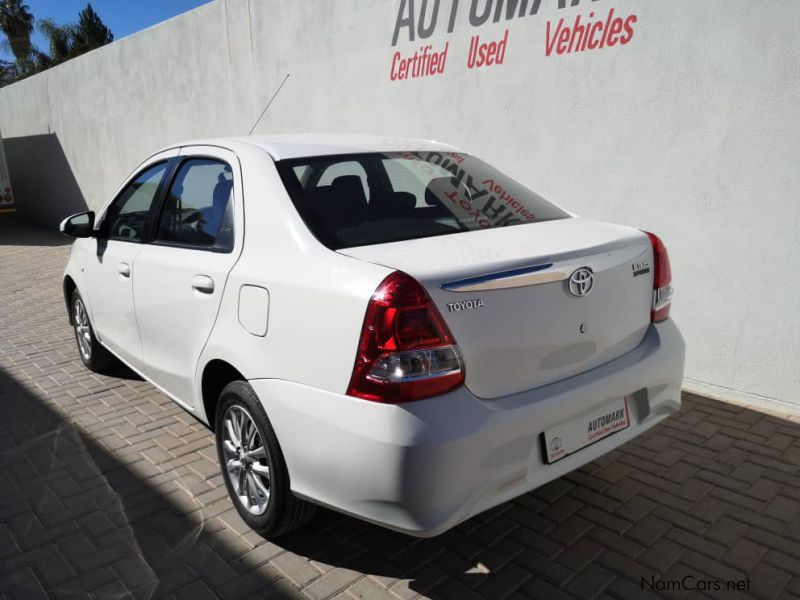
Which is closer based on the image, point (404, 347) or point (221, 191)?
point (404, 347)

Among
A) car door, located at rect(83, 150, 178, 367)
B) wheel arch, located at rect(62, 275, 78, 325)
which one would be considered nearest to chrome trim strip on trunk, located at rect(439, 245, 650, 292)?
car door, located at rect(83, 150, 178, 367)

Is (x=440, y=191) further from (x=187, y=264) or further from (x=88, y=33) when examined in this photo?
(x=88, y=33)

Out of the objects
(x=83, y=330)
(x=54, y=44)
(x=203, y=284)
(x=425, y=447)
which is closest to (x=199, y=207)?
(x=203, y=284)

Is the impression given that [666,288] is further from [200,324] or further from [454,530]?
[200,324]

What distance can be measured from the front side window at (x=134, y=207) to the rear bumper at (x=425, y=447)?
1742 mm

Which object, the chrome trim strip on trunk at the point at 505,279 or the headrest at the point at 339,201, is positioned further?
the headrest at the point at 339,201

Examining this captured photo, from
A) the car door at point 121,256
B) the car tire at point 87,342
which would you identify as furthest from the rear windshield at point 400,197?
the car tire at point 87,342

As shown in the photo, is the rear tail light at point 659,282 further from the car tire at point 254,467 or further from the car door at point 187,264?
the car door at point 187,264

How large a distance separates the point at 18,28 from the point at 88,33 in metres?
4.56

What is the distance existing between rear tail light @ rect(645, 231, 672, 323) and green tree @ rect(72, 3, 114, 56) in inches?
2006

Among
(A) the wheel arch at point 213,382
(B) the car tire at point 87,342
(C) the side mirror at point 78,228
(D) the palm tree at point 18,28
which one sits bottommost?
(B) the car tire at point 87,342

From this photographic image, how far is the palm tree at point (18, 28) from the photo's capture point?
42.9 meters

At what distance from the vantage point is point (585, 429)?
2455 mm

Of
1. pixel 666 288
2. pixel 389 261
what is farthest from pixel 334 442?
pixel 666 288
